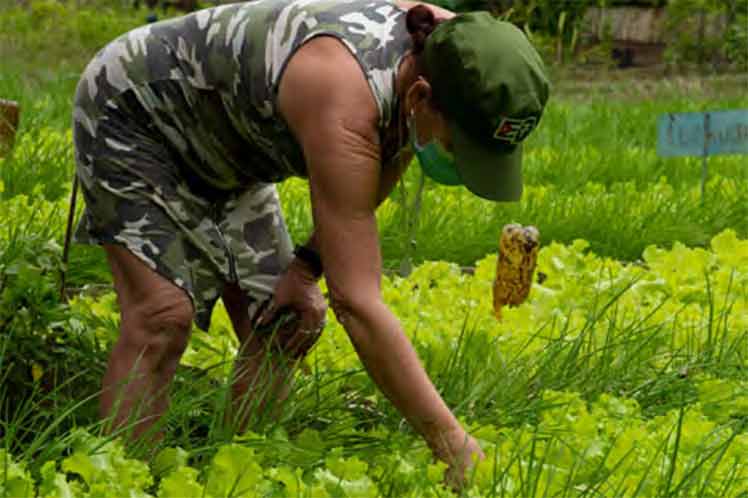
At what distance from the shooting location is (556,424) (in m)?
3.32

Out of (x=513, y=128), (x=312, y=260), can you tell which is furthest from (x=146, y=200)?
(x=513, y=128)

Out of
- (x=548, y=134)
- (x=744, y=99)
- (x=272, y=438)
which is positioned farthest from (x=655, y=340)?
(x=744, y=99)

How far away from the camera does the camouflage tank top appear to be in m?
3.04

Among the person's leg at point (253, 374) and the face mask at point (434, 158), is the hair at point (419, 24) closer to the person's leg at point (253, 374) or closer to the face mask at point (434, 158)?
the face mask at point (434, 158)

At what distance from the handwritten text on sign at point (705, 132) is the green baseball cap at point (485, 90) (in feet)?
11.5

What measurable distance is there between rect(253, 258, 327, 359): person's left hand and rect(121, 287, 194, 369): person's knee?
36 centimetres

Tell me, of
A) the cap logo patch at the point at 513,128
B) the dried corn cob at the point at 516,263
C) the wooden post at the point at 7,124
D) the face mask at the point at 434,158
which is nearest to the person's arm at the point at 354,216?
the face mask at the point at 434,158

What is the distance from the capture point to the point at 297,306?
3609 millimetres

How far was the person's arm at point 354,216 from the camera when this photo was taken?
2859 millimetres

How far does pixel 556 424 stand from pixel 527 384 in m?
0.37

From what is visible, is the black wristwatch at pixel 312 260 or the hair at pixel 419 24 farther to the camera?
the black wristwatch at pixel 312 260

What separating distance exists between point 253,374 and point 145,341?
456 mm

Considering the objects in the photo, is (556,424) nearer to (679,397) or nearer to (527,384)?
(527,384)

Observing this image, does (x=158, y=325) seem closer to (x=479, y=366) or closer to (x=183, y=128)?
(x=183, y=128)
